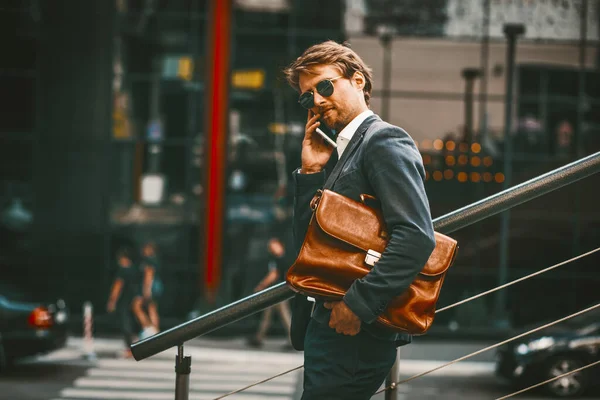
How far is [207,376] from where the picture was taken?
40.3 ft

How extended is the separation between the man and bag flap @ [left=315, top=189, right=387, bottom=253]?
0.05m

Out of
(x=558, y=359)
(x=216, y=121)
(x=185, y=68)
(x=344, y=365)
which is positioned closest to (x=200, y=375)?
(x=558, y=359)

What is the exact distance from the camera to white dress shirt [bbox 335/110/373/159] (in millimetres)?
2754

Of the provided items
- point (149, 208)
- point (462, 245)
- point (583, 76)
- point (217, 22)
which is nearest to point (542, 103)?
point (583, 76)

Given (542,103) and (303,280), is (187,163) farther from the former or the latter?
(303,280)

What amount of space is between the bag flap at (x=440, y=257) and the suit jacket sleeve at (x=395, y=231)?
0.07 m

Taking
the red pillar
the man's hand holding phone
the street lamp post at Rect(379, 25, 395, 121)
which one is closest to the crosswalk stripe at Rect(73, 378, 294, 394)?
the red pillar

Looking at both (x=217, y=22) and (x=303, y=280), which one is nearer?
(x=303, y=280)

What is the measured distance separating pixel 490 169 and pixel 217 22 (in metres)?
5.96

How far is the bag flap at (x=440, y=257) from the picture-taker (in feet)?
8.16

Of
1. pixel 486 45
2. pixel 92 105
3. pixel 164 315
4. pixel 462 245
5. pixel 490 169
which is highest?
pixel 486 45

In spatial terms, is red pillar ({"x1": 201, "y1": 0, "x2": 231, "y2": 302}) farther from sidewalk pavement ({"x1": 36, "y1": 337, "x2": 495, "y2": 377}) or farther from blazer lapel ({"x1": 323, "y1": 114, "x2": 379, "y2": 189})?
blazer lapel ({"x1": 323, "y1": 114, "x2": 379, "y2": 189})

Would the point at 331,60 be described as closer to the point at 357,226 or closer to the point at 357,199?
the point at 357,199

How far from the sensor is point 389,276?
2.39 m
